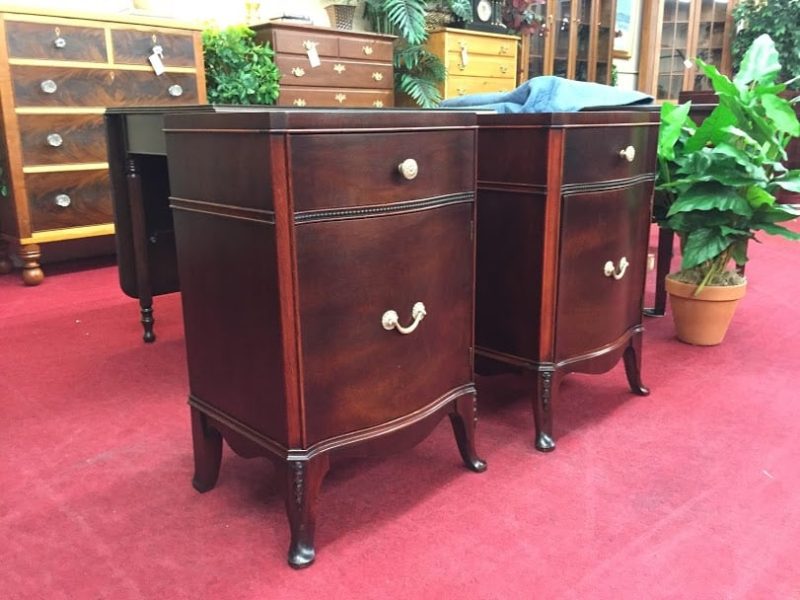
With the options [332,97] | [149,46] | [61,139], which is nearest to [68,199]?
[61,139]

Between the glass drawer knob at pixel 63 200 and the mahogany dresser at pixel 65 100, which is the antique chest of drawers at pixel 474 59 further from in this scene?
the glass drawer knob at pixel 63 200

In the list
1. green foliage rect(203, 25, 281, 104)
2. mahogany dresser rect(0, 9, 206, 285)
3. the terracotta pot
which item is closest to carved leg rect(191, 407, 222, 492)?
the terracotta pot

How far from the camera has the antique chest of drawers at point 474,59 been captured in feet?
14.5

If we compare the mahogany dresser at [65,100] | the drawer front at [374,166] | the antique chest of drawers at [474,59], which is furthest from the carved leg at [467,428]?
the antique chest of drawers at [474,59]

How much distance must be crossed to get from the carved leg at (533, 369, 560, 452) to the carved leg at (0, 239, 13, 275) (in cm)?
274

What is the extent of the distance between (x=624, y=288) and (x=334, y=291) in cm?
89

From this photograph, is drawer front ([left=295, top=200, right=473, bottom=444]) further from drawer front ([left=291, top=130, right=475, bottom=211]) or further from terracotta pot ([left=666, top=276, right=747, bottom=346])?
terracotta pot ([left=666, top=276, right=747, bottom=346])

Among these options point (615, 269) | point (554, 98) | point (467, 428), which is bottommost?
point (467, 428)

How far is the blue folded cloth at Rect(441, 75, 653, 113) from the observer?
168 centimetres

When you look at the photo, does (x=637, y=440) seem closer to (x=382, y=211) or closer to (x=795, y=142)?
(x=382, y=211)

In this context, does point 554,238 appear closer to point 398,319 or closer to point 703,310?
point 398,319

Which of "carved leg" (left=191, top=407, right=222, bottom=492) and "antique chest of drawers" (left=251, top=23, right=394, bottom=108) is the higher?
"antique chest of drawers" (left=251, top=23, right=394, bottom=108)

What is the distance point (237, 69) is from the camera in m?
3.53

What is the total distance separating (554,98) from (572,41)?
14.9 ft
